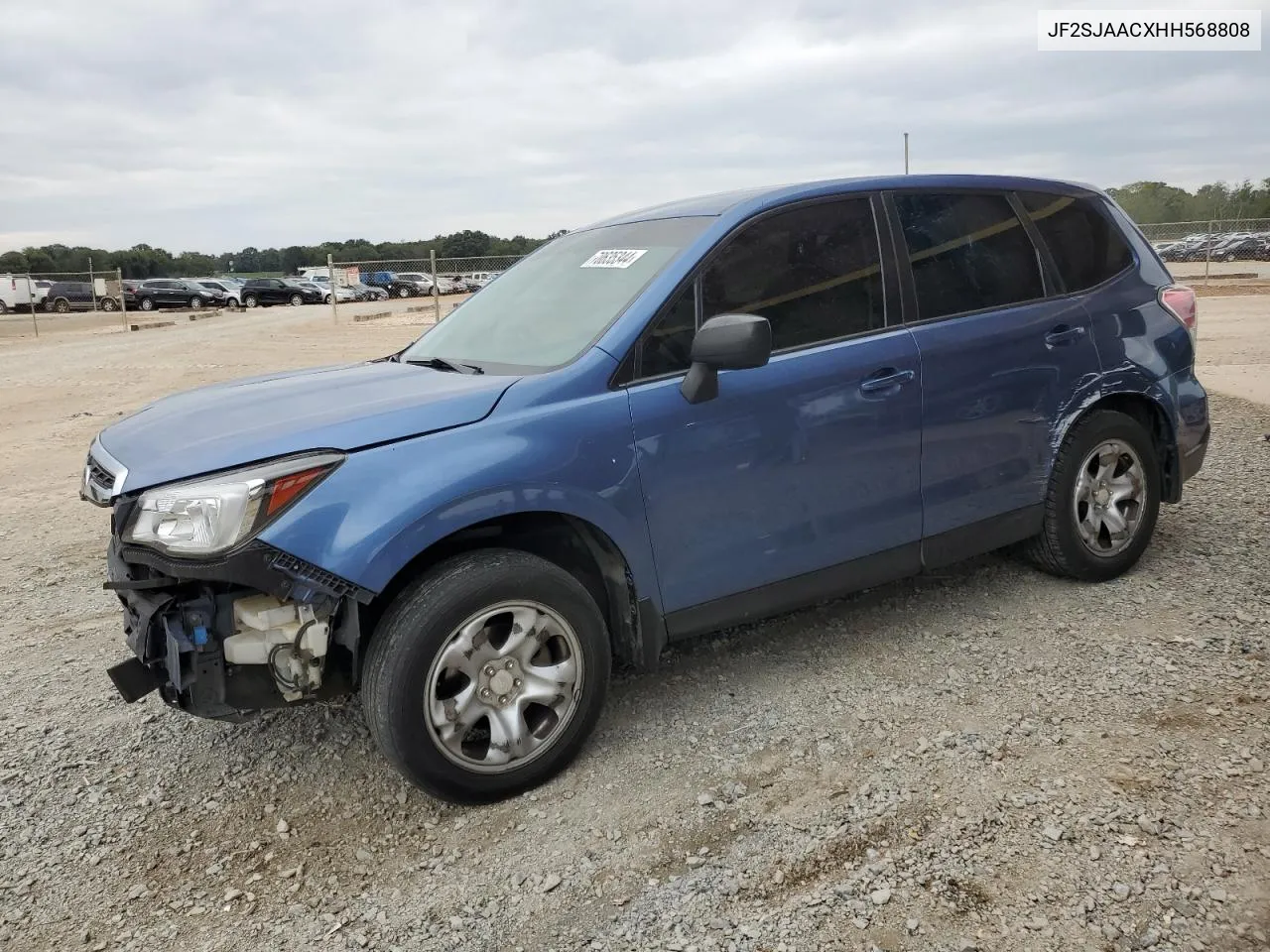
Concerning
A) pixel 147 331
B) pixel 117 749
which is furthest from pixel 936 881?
pixel 147 331

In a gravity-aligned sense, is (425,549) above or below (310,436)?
below

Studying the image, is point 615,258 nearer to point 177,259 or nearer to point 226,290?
point 226,290

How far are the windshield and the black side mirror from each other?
0.38 m

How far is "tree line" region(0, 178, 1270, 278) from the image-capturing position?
127 ft

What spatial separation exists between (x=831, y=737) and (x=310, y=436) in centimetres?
200

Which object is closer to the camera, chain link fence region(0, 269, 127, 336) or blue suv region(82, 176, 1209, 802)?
blue suv region(82, 176, 1209, 802)

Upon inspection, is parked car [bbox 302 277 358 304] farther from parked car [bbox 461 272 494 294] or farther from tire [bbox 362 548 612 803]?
tire [bbox 362 548 612 803]

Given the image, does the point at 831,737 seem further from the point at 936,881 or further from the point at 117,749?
the point at 117,749

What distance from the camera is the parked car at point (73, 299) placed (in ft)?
133

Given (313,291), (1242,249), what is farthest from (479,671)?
(313,291)

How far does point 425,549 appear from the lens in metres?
2.87

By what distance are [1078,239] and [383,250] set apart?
57.0 meters

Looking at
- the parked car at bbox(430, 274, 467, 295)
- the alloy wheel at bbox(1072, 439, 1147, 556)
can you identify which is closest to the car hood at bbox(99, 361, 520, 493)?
the alloy wheel at bbox(1072, 439, 1147, 556)

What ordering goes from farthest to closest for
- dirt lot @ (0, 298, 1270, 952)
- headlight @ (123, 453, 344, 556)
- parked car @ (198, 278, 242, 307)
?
parked car @ (198, 278, 242, 307) → headlight @ (123, 453, 344, 556) → dirt lot @ (0, 298, 1270, 952)
